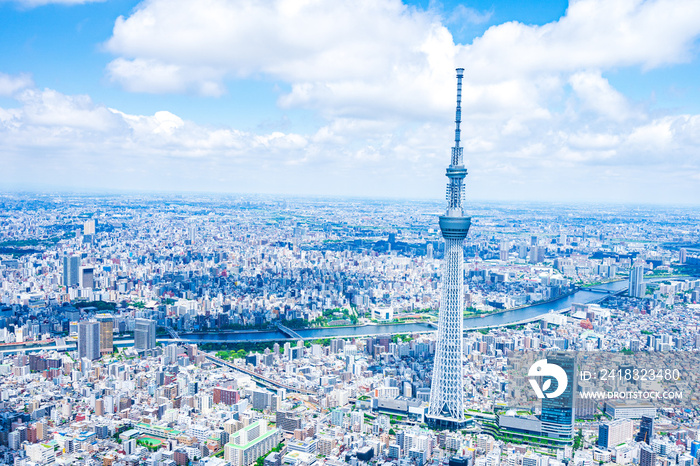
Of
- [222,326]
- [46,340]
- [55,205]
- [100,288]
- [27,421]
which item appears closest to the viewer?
[27,421]

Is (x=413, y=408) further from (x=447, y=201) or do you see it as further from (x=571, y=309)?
(x=571, y=309)

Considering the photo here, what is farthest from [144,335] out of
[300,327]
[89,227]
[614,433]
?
[89,227]

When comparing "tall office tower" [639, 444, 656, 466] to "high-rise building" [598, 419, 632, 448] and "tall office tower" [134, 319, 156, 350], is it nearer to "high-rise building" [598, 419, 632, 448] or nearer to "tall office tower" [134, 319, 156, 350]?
"high-rise building" [598, 419, 632, 448]

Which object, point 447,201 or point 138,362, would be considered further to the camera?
point 138,362

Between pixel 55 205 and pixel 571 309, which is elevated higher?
pixel 55 205

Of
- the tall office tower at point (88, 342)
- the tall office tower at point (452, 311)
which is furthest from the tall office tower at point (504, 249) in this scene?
the tall office tower at point (88, 342)

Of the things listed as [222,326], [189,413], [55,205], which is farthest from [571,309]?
[55,205]
